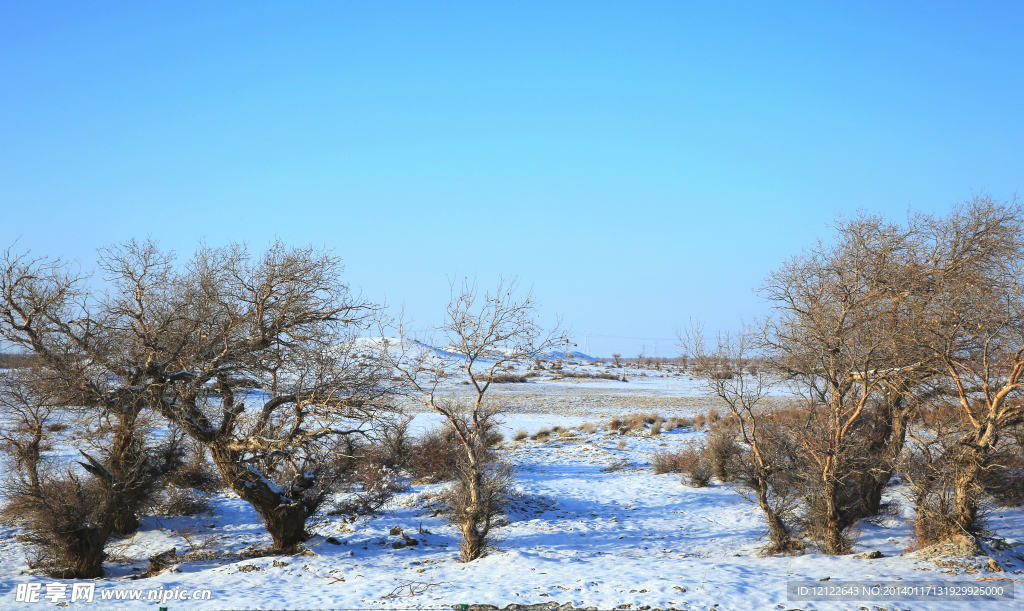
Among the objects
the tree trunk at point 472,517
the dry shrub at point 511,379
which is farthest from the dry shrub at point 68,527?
the dry shrub at point 511,379

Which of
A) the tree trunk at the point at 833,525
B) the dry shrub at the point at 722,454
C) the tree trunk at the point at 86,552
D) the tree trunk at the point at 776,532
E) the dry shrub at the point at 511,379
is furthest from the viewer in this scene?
the dry shrub at the point at 511,379

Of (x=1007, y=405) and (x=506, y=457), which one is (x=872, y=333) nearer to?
(x=1007, y=405)

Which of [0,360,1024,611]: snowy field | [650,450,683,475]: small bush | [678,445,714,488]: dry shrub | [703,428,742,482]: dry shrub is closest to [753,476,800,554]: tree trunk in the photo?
[0,360,1024,611]: snowy field

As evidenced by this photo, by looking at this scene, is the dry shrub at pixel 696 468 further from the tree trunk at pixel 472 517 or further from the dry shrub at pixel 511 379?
the dry shrub at pixel 511 379

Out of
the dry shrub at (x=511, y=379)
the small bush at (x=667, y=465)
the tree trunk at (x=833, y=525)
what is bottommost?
the small bush at (x=667, y=465)

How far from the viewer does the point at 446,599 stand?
9695 mm

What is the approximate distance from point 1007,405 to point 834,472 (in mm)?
3167

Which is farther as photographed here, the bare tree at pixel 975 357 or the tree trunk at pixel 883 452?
the tree trunk at pixel 883 452

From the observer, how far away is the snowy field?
31.6ft

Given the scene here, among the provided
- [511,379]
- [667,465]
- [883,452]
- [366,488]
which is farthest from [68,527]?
[511,379]

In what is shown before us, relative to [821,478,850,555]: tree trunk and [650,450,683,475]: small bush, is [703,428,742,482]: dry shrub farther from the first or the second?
[821,478,850,555]: tree trunk

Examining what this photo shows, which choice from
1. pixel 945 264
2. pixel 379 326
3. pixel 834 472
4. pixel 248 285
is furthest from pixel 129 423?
pixel 945 264

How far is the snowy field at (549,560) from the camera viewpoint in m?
9.62

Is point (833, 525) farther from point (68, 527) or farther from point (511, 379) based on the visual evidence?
point (511, 379)
